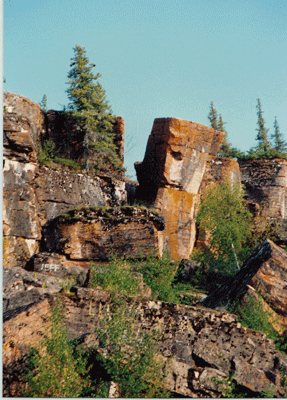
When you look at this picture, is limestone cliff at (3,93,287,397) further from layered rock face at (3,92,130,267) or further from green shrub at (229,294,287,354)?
green shrub at (229,294,287,354)

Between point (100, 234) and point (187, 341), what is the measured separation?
8.65m

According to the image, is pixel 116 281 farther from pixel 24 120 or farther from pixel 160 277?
pixel 24 120

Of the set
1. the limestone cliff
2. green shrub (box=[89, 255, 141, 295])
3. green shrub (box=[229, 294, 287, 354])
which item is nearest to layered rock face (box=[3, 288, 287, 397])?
the limestone cliff

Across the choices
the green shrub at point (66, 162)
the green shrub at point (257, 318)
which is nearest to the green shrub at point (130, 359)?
the green shrub at point (257, 318)

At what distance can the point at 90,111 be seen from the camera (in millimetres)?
19656

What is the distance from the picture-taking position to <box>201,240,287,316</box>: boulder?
31.3 ft

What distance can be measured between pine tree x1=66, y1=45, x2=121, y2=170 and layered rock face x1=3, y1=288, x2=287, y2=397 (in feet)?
41.7

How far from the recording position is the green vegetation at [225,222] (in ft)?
58.0

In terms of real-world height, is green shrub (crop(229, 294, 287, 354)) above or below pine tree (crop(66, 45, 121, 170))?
below

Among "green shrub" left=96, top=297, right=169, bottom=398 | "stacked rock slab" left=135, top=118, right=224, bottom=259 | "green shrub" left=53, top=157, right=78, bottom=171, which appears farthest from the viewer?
"stacked rock slab" left=135, top=118, right=224, bottom=259

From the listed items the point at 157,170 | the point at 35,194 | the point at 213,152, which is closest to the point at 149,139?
the point at 157,170

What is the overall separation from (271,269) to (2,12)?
27.9ft

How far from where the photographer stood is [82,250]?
1502cm

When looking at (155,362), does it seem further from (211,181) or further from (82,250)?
(211,181)
